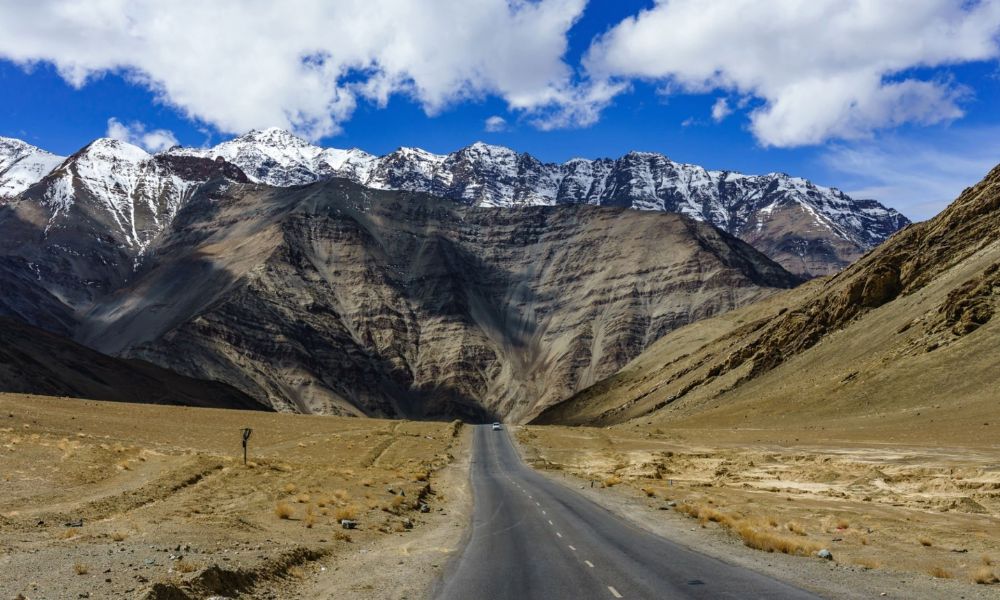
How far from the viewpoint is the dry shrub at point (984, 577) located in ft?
55.3

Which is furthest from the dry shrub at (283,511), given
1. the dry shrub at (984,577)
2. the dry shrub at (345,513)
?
the dry shrub at (984,577)

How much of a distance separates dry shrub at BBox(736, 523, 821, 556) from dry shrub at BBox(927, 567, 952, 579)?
310 cm

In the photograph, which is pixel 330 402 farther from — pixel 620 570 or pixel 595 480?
pixel 620 570

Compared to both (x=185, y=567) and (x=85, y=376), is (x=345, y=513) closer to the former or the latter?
(x=185, y=567)

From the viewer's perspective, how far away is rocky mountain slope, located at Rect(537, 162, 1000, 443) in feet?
229

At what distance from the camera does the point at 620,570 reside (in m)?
18.3

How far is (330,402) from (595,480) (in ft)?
470

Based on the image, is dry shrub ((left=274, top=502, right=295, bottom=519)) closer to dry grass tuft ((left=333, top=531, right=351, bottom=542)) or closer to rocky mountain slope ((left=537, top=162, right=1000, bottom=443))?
dry grass tuft ((left=333, top=531, right=351, bottom=542))

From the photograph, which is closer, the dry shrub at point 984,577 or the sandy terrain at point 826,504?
the dry shrub at point 984,577

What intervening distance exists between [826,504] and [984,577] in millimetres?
16734

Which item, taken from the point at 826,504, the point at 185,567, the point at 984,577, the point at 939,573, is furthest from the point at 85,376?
the point at 984,577

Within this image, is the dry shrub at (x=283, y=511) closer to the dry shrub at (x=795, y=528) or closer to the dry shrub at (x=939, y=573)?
the dry shrub at (x=795, y=528)

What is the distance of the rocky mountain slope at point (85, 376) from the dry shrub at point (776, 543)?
98654mm

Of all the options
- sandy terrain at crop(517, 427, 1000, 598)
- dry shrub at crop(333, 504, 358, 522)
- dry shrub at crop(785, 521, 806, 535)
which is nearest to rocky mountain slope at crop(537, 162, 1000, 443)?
sandy terrain at crop(517, 427, 1000, 598)
